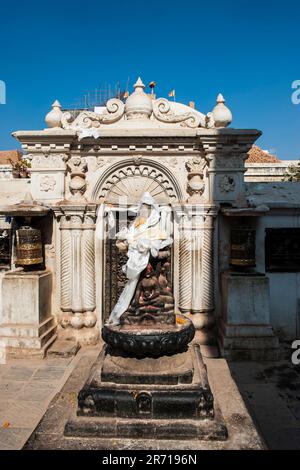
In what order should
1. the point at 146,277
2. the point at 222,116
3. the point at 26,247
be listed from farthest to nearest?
the point at 222,116 → the point at 26,247 → the point at 146,277

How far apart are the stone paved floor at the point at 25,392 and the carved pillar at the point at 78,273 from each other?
2.65 ft

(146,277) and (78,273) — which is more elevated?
(146,277)

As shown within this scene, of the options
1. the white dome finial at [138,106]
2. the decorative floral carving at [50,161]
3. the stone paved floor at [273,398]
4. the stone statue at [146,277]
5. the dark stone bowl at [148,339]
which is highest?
the white dome finial at [138,106]

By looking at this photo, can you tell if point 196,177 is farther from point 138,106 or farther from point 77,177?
point 77,177

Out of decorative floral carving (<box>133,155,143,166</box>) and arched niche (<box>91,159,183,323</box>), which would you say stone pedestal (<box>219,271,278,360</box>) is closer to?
arched niche (<box>91,159,183,323</box>)

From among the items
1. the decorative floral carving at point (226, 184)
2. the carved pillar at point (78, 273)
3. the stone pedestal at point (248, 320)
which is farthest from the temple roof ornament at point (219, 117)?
the stone pedestal at point (248, 320)

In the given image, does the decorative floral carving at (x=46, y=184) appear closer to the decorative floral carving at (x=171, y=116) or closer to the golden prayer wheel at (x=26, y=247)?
the golden prayer wheel at (x=26, y=247)

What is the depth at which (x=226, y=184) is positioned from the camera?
23.5ft

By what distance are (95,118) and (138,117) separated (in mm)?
890

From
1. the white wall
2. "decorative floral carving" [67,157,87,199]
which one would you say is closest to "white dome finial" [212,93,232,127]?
the white wall

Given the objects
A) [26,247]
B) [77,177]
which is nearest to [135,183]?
[77,177]

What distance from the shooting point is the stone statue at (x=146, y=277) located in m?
4.40

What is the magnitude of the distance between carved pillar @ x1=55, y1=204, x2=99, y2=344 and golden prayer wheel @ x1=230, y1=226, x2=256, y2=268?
289 centimetres

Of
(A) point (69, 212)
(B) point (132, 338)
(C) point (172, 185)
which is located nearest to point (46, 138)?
(A) point (69, 212)
